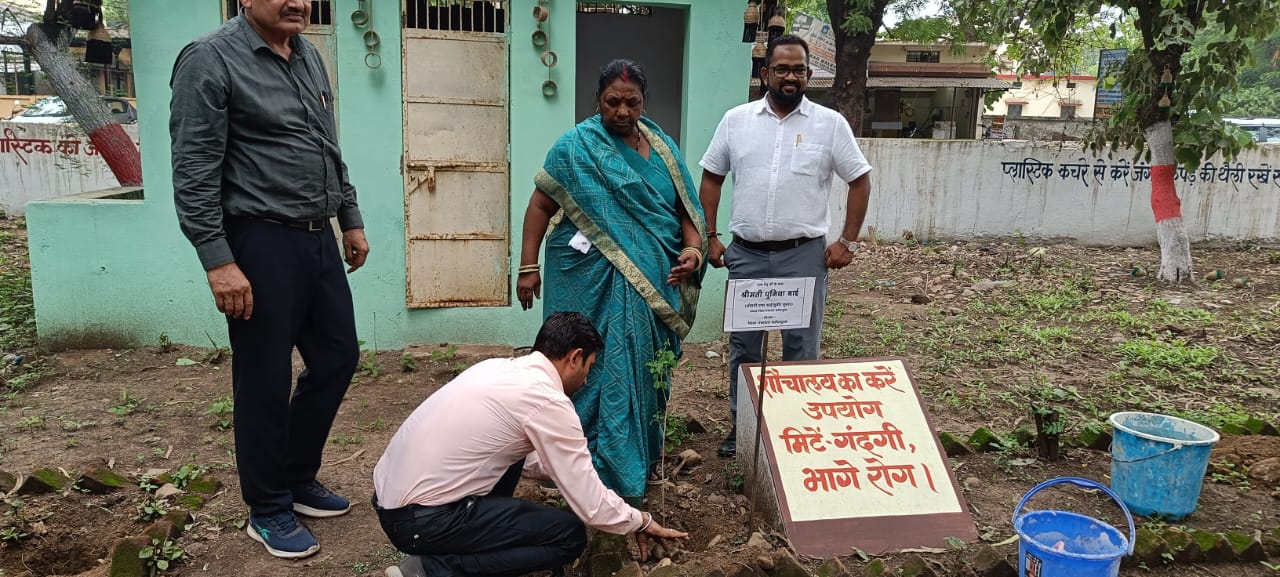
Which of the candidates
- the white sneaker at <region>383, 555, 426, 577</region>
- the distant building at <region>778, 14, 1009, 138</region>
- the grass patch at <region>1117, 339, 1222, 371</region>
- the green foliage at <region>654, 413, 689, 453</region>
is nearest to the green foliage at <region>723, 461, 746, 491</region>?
the green foliage at <region>654, 413, 689, 453</region>

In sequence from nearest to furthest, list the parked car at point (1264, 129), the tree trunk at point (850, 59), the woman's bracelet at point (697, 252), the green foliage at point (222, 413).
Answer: the woman's bracelet at point (697, 252) < the green foliage at point (222, 413) < the tree trunk at point (850, 59) < the parked car at point (1264, 129)

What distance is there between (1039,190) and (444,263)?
855 centimetres

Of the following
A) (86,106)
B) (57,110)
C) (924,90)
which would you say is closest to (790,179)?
(86,106)

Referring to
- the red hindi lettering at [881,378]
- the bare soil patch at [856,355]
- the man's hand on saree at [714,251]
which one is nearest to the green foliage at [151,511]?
the bare soil patch at [856,355]

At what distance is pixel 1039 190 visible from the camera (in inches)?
428

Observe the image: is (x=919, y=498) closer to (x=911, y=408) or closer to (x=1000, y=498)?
(x=911, y=408)

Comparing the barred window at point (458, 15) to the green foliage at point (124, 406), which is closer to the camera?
the green foliage at point (124, 406)

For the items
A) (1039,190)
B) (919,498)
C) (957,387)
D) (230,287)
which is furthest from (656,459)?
(1039,190)

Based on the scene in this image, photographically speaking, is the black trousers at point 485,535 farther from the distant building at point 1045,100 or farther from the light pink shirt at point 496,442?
the distant building at point 1045,100

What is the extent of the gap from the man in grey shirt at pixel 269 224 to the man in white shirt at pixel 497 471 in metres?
0.51

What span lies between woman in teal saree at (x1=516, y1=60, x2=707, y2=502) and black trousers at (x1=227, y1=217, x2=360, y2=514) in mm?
717

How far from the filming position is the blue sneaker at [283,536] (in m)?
2.74

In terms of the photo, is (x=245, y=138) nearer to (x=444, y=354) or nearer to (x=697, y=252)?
(x=697, y=252)

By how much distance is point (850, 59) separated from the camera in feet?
42.5
